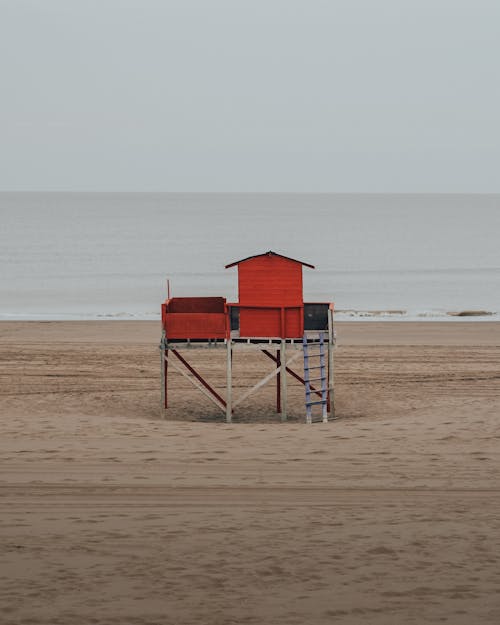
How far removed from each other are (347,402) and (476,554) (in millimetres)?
9690

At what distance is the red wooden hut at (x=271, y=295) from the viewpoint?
57.1 ft

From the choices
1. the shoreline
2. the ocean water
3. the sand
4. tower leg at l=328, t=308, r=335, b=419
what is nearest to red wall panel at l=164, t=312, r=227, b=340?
the sand

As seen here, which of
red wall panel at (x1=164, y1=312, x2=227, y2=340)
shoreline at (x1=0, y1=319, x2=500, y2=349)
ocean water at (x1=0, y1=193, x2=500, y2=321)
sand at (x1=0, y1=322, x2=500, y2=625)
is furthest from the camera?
ocean water at (x1=0, y1=193, x2=500, y2=321)

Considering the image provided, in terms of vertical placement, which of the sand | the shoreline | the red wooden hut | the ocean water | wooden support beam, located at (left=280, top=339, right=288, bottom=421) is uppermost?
the ocean water

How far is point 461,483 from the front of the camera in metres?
12.6

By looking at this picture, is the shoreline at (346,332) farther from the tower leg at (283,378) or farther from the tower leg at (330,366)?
the tower leg at (283,378)

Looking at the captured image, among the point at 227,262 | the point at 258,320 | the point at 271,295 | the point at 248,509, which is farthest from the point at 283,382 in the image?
the point at 227,262

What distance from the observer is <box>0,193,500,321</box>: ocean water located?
48.8m

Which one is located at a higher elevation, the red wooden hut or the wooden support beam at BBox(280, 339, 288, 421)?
the red wooden hut

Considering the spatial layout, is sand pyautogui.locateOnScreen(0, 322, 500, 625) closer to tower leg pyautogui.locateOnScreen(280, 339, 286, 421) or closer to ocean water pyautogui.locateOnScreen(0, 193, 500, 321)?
tower leg pyautogui.locateOnScreen(280, 339, 286, 421)

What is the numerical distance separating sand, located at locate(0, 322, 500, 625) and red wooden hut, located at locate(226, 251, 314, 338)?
1.79m

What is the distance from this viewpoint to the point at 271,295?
17.4 m

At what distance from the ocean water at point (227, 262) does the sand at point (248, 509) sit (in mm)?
22249

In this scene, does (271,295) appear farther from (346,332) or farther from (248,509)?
(346,332)
